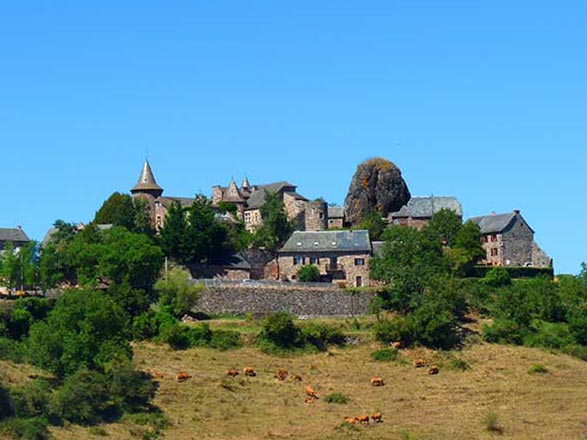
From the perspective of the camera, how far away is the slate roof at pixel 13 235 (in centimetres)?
11525

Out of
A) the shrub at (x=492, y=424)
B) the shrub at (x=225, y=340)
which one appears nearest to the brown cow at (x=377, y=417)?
the shrub at (x=492, y=424)

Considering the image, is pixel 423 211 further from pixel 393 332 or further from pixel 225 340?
pixel 225 340

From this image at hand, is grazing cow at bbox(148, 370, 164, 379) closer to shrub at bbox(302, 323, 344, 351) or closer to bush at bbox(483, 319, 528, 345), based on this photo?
shrub at bbox(302, 323, 344, 351)

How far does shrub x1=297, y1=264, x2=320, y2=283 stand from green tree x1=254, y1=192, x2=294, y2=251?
699 cm

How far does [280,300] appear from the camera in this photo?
85812 mm

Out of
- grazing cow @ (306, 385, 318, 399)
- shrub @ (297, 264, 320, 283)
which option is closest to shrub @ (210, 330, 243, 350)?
grazing cow @ (306, 385, 318, 399)

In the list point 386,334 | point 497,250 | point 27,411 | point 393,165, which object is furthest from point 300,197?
point 27,411

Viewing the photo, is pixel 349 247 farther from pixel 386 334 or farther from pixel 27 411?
pixel 27 411

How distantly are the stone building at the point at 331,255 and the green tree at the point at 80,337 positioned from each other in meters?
26.3

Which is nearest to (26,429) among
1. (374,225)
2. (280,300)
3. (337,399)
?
(337,399)

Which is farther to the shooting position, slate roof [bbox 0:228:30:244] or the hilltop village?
slate roof [bbox 0:228:30:244]

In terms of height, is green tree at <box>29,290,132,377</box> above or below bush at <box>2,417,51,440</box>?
above

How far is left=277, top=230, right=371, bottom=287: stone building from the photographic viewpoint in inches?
3701

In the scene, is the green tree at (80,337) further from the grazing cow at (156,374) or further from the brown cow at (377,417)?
the brown cow at (377,417)
